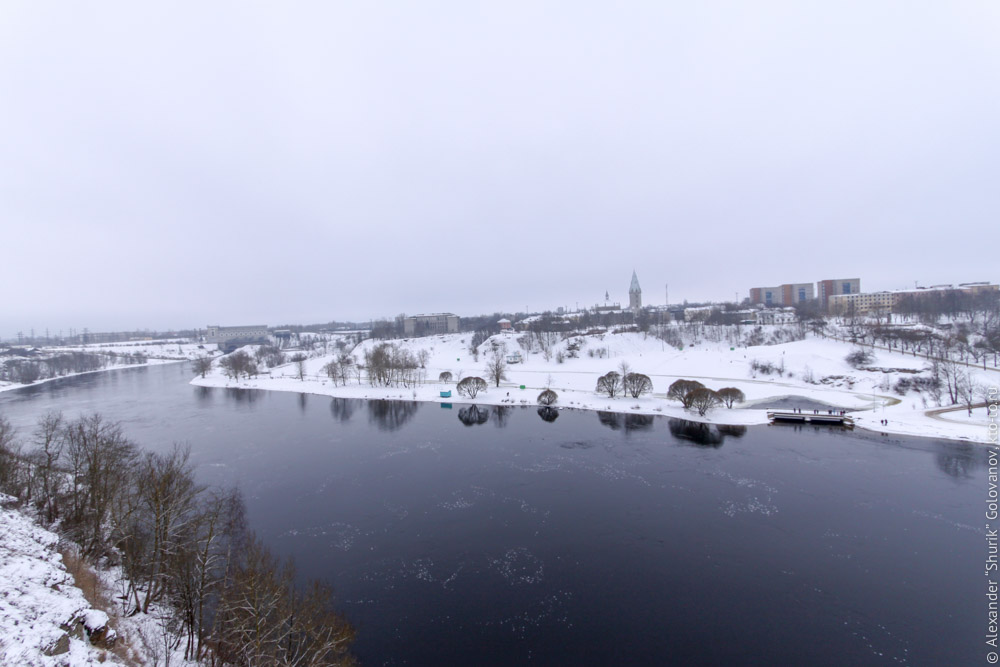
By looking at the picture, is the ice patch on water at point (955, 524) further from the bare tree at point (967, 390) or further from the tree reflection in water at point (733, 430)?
the bare tree at point (967, 390)

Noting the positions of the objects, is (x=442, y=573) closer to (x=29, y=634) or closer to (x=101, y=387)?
→ (x=29, y=634)

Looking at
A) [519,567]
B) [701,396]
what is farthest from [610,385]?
[519,567]

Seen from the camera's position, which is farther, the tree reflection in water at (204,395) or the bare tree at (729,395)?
the tree reflection in water at (204,395)

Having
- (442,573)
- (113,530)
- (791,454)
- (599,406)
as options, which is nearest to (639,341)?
(599,406)

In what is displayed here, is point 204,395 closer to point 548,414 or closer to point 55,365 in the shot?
point 548,414

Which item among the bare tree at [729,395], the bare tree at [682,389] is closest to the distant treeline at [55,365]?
the bare tree at [682,389]
